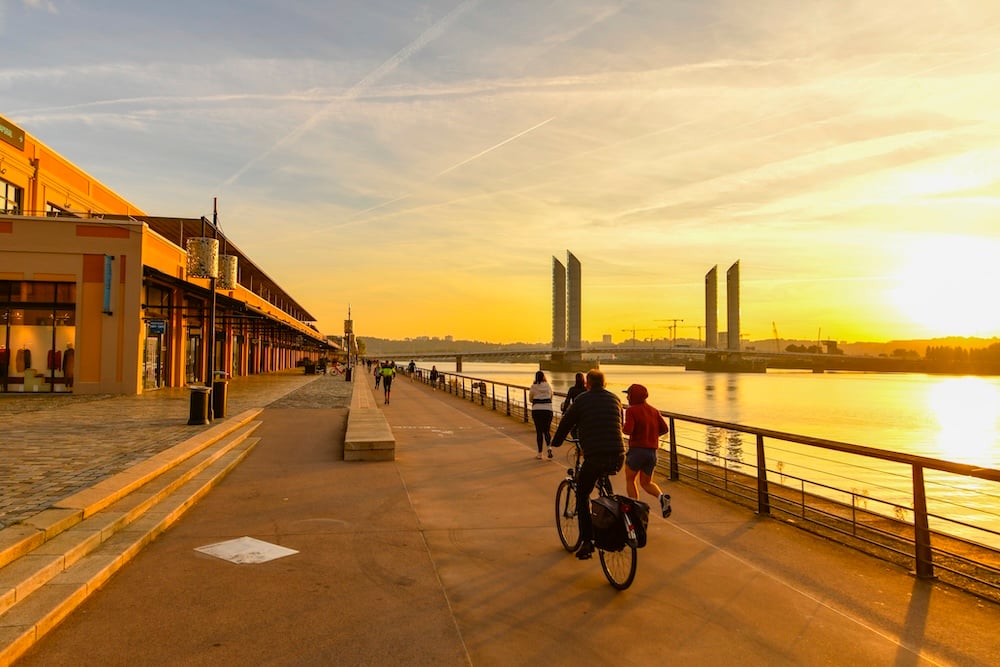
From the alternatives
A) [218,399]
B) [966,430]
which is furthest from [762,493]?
[966,430]

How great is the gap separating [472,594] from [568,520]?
1.63 m

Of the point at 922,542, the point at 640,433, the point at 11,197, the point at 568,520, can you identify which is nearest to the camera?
the point at 922,542

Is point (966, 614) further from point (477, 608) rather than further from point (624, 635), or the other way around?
point (477, 608)

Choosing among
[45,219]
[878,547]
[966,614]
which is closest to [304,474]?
[878,547]

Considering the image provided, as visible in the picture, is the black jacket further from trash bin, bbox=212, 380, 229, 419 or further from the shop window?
the shop window

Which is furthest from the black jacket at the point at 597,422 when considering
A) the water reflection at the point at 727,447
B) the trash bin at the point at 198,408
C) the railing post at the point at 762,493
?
the trash bin at the point at 198,408

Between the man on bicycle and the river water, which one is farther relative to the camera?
the river water

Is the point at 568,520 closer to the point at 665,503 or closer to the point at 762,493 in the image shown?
the point at 665,503

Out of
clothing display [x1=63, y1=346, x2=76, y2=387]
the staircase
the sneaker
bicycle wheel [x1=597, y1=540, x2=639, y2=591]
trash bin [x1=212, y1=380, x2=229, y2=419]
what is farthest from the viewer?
clothing display [x1=63, y1=346, x2=76, y2=387]

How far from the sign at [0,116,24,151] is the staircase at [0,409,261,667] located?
25.2 meters

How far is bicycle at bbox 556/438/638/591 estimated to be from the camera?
5207mm

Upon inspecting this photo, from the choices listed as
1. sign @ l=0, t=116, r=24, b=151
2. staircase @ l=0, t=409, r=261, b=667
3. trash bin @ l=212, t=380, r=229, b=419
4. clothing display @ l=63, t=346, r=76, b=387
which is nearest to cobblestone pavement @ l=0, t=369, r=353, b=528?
staircase @ l=0, t=409, r=261, b=667

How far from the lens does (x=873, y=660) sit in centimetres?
412

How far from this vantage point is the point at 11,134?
90.3ft
